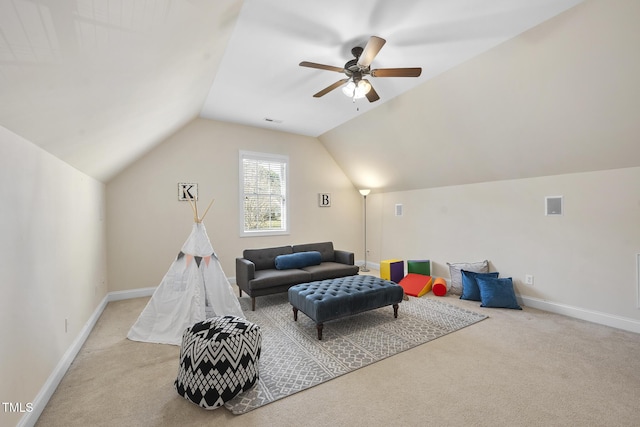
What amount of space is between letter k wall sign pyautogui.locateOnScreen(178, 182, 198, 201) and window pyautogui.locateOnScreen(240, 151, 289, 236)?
845mm

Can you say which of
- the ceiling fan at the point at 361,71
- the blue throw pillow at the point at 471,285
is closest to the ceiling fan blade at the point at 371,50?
the ceiling fan at the point at 361,71

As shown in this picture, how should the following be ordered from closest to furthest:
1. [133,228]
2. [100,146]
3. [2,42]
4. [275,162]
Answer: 1. [2,42]
2. [100,146]
3. [133,228]
4. [275,162]

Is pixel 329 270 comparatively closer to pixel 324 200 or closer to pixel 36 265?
pixel 324 200

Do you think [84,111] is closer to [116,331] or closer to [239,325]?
[239,325]

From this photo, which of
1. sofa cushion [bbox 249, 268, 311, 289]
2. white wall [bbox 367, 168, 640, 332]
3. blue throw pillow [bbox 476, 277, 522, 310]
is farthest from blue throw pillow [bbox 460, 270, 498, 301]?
sofa cushion [bbox 249, 268, 311, 289]

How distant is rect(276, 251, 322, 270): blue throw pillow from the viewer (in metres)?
4.43

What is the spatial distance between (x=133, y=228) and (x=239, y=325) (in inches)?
132

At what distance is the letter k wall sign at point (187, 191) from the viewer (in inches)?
194

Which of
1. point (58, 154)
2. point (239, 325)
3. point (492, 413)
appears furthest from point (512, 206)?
point (58, 154)

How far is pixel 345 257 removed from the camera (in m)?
4.95

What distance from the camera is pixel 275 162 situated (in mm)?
5895

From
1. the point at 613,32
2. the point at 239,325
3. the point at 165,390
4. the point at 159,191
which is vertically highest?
the point at 613,32

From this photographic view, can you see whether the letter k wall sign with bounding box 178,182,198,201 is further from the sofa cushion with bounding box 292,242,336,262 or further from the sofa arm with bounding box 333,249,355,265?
the sofa arm with bounding box 333,249,355,265

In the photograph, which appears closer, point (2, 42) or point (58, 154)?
point (2, 42)
